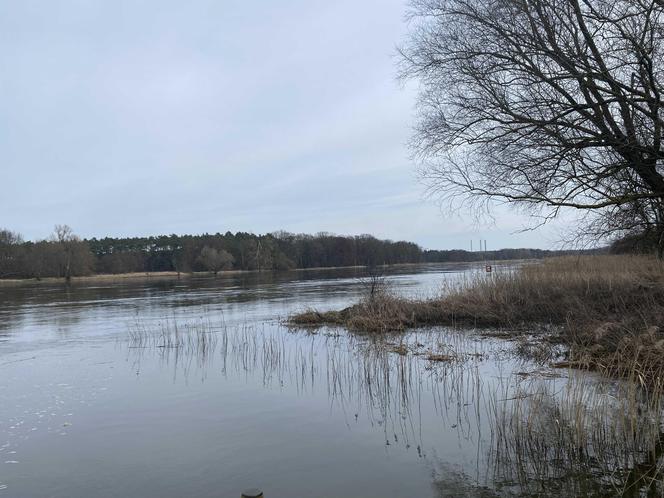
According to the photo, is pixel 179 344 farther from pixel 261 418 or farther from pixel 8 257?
pixel 8 257

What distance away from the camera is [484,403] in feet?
24.4

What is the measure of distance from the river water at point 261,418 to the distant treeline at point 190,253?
77.4 metres

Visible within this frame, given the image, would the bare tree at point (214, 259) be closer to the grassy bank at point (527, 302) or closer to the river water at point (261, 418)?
the grassy bank at point (527, 302)

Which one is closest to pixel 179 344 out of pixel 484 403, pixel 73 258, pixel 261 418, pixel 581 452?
pixel 261 418

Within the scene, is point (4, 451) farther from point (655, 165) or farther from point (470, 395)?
point (655, 165)

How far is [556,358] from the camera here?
10352 mm

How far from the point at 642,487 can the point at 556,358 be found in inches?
237

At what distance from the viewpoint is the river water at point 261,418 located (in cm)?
524

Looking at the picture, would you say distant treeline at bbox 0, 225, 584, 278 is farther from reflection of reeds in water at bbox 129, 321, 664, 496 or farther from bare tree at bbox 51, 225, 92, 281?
reflection of reeds in water at bbox 129, 321, 664, 496

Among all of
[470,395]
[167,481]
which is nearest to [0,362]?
[167,481]

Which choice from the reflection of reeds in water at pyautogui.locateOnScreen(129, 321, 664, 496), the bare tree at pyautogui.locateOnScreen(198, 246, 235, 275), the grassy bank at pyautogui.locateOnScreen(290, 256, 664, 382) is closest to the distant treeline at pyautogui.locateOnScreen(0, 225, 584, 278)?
the bare tree at pyautogui.locateOnScreen(198, 246, 235, 275)

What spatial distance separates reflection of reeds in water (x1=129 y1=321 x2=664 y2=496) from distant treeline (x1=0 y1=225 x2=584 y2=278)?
76.7 meters

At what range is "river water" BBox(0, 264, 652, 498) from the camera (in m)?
5.24

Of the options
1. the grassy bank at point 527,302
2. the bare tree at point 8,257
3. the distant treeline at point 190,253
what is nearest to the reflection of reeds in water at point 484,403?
the grassy bank at point 527,302
